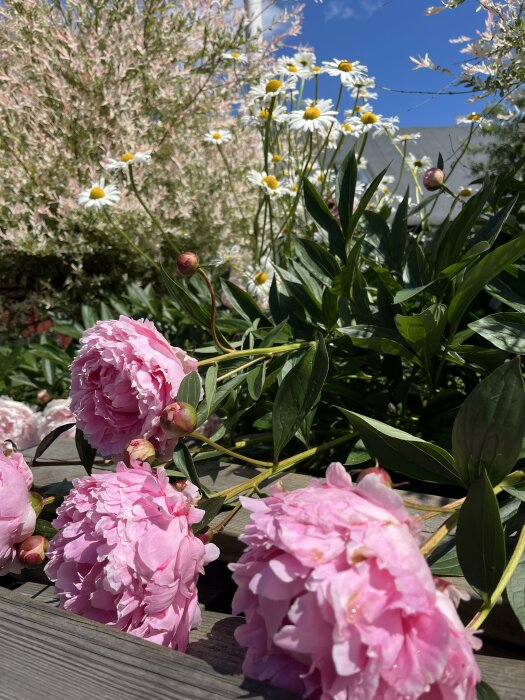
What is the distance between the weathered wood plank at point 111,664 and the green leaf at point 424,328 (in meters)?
0.34

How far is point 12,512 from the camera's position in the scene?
0.54 m

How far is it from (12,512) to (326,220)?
577 mm

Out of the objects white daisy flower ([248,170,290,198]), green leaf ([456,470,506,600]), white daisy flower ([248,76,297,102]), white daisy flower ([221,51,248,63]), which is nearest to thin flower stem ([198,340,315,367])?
green leaf ([456,470,506,600])

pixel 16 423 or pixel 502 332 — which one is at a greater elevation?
pixel 502 332

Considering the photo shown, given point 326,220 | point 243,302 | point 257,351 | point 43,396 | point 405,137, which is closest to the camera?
point 257,351

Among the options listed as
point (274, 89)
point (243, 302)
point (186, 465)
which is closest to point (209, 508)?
point (186, 465)

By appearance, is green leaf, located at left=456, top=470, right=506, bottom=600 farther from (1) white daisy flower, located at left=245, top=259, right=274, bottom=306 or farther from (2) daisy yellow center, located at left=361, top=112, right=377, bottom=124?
(2) daisy yellow center, located at left=361, top=112, right=377, bottom=124

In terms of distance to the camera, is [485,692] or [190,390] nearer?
[485,692]

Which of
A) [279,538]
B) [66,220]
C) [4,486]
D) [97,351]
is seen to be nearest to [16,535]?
[4,486]

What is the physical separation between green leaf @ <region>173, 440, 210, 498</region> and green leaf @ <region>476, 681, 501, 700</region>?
29 cm

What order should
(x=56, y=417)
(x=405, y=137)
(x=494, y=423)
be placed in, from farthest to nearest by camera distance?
(x=405, y=137), (x=56, y=417), (x=494, y=423)

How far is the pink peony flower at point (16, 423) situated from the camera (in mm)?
1228

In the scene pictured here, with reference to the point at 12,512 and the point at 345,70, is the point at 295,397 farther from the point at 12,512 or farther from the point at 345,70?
the point at 345,70

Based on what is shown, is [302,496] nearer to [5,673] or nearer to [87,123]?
[5,673]
